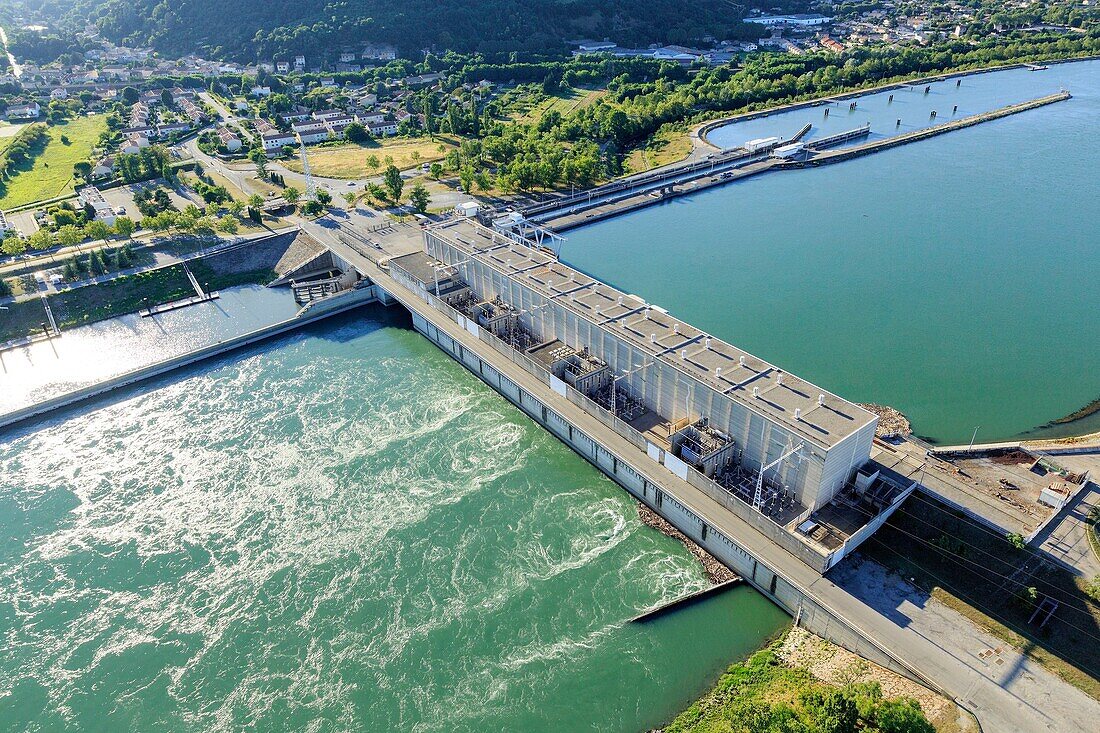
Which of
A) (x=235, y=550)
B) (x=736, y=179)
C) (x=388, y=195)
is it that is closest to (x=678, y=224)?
(x=736, y=179)

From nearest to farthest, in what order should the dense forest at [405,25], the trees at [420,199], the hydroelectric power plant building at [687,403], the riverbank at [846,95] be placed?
the hydroelectric power plant building at [687,403], the trees at [420,199], the riverbank at [846,95], the dense forest at [405,25]

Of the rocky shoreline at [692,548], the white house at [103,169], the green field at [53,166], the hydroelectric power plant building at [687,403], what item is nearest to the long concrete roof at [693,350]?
the hydroelectric power plant building at [687,403]

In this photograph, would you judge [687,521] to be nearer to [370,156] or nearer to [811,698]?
[811,698]

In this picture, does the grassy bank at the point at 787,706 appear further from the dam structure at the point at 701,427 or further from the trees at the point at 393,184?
the trees at the point at 393,184

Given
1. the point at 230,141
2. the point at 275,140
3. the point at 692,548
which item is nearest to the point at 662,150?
the point at 275,140

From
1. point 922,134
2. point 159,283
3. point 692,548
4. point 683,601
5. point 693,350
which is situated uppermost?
point 922,134

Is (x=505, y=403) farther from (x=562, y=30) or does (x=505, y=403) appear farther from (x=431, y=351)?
(x=562, y=30)

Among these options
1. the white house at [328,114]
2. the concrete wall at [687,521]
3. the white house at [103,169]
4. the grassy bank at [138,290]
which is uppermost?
the white house at [328,114]
